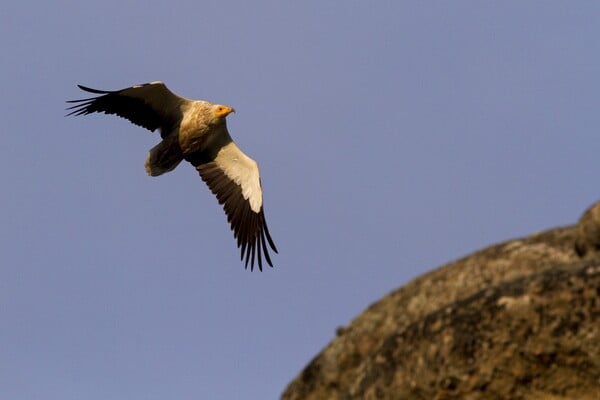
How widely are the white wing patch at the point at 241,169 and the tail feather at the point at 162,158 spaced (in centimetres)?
131

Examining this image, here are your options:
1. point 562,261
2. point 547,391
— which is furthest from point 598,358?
point 562,261

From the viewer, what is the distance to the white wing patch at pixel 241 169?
25344mm

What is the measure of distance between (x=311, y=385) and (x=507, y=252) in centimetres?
251

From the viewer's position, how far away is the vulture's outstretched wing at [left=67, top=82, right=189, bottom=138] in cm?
2370

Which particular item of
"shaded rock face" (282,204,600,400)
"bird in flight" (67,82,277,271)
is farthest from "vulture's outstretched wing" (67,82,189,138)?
"shaded rock face" (282,204,600,400)

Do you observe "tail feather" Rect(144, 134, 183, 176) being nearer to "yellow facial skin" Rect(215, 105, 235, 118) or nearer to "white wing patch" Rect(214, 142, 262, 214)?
"yellow facial skin" Rect(215, 105, 235, 118)

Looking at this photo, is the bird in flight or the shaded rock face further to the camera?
the bird in flight

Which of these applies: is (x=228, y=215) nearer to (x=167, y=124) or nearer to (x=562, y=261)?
(x=167, y=124)

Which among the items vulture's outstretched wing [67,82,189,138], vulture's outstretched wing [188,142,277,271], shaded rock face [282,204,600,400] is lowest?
shaded rock face [282,204,600,400]

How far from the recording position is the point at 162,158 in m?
24.4

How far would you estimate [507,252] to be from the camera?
1121 centimetres

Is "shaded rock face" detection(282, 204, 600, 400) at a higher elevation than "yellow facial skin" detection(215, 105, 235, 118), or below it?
below

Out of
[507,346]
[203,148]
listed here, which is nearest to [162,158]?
[203,148]

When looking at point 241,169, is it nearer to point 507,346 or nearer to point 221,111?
point 221,111
